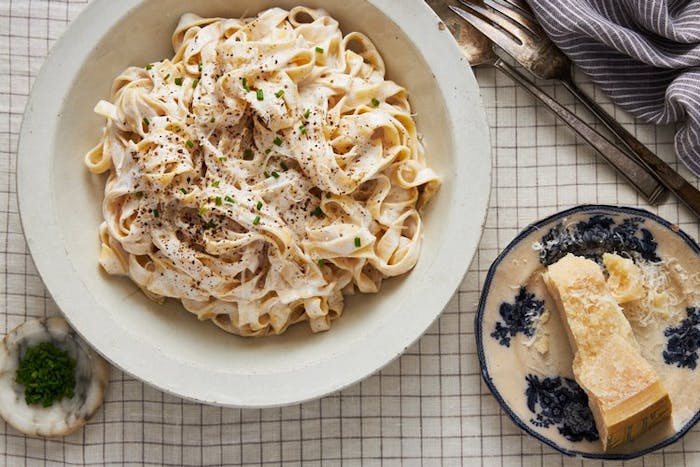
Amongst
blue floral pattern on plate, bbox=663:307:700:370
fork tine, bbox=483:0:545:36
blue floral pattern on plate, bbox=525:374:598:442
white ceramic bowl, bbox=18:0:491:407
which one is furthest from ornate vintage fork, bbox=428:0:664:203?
blue floral pattern on plate, bbox=525:374:598:442

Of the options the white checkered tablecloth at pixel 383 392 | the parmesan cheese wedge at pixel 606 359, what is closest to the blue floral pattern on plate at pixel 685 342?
the parmesan cheese wedge at pixel 606 359

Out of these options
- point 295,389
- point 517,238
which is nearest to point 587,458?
point 517,238

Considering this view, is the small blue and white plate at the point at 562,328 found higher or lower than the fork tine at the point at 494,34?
lower

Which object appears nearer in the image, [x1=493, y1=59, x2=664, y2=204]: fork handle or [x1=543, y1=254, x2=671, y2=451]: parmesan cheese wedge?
[x1=543, y1=254, x2=671, y2=451]: parmesan cheese wedge

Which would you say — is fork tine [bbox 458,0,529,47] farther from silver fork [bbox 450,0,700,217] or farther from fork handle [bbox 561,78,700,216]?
fork handle [bbox 561,78,700,216]

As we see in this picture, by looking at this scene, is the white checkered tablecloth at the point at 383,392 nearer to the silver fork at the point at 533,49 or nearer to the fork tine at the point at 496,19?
the silver fork at the point at 533,49
